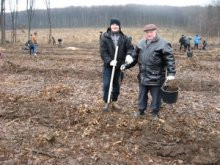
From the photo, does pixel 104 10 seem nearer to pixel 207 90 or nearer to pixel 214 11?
pixel 214 11

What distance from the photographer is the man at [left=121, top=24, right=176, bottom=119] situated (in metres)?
7.41

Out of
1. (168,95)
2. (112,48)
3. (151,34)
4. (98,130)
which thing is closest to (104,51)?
(112,48)

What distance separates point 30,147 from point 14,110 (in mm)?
2376

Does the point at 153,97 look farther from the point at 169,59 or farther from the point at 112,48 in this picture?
the point at 112,48

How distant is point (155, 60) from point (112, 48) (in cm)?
111

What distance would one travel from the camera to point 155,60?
7496 mm

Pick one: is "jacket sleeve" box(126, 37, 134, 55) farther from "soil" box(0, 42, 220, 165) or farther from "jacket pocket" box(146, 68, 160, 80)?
"soil" box(0, 42, 220, 165)

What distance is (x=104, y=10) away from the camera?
14075 cm

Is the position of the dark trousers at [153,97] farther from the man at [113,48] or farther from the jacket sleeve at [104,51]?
the jacket sleeve at [104,51]

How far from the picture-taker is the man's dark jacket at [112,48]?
26.8 feet

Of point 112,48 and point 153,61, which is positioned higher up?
point 112,48

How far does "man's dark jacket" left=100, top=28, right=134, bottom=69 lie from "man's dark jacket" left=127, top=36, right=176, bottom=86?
531 mm

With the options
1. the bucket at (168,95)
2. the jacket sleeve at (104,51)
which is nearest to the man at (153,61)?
the bucket at (168,95)

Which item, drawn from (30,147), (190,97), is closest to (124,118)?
(30,147)
